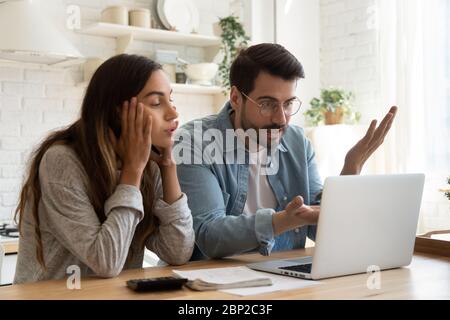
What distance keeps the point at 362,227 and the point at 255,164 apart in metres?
0.57

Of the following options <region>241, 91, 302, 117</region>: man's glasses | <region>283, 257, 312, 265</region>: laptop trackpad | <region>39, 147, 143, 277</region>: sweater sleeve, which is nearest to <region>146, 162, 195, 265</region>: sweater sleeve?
<region>39, 147, 143, 277</region>: sweater sleeve

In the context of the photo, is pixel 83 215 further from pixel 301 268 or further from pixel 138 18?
pixel 138 18

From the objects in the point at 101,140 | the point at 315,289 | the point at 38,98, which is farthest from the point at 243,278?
the point at 38,98

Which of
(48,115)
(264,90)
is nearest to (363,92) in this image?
(48,115)

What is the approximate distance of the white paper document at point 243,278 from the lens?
1.20 meters

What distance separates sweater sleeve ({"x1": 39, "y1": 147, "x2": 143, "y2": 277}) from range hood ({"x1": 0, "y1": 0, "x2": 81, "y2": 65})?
1.75m

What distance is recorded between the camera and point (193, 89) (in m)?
3.97

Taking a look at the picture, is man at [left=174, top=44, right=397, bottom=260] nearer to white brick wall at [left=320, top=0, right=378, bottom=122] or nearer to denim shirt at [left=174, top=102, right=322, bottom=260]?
denim shirt at [left=174, top=102, right=322, bottom=260]

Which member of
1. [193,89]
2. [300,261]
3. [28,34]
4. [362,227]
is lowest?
[300,261]

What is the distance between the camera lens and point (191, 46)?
4.16 metres

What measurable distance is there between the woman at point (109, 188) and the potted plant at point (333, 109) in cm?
230

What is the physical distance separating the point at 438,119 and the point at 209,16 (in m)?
1.69

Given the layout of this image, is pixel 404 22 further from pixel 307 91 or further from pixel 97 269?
pixel 97 269

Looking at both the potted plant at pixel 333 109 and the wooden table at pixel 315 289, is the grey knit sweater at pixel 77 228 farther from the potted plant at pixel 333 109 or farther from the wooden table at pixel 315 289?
the potted plant at pixel 333 109
